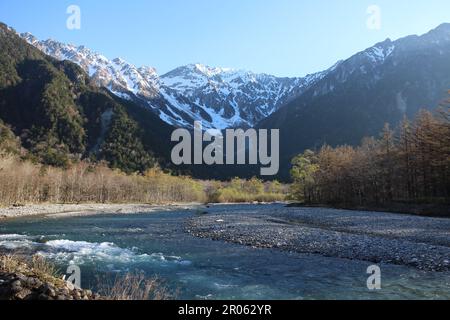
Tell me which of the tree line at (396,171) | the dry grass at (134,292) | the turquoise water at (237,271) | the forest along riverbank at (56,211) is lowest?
the forest along riverbank at (56,211)

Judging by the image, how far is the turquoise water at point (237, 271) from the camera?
15.1m

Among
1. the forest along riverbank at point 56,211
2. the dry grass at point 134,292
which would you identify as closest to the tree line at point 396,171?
the forest along riverbank at point 56,211

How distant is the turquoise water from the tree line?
41.8m

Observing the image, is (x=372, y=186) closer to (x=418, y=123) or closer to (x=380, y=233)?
(x=418, y=123)

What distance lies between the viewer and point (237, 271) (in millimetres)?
19312

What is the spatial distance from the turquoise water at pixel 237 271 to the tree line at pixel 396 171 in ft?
137

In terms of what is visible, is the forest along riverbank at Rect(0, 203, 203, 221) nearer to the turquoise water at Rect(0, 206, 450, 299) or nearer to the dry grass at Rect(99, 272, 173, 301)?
the turquoise water at Rect(0, 206, 450, 299)

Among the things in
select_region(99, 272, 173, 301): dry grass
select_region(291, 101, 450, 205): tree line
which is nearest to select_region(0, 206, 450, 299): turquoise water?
select_region(99, 272, 173, 301): dry grass

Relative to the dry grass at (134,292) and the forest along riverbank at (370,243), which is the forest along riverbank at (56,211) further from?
the dry grass at (134,292)

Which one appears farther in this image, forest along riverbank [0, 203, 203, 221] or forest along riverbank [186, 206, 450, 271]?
forest along riverbank [0, 203, 203, 221]

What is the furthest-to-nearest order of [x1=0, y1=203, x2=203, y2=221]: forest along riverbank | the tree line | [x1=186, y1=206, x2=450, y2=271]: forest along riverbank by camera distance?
[x1=0, y1=203, x2=203, y2=221]: forest along riverbank < the tree line < [x1=186, y1=206, x2=450, y2=271]: forest along riverbank

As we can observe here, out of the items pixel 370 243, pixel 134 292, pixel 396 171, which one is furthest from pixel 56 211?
pixel 134 292

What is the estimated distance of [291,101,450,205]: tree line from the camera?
60031mm

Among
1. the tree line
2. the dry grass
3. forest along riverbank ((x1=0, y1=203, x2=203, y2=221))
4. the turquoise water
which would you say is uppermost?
the tree line
